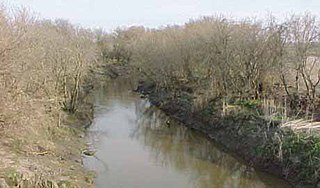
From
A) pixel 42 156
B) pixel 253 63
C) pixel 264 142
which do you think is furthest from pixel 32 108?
pixel 253 63

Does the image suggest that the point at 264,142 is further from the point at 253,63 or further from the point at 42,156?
the point at 42,156

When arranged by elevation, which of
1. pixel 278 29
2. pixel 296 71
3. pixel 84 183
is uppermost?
pixel 278 29

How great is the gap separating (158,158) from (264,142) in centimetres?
727

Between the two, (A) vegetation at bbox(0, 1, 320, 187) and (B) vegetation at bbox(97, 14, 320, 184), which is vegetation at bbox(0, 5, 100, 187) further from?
(B) vegetation at bbox(97, 14, 320, 184)

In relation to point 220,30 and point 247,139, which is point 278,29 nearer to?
point 220,30

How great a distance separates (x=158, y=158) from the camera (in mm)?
32250

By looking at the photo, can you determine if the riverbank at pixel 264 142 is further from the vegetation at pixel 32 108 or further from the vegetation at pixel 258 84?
the vegetation at pixel 32 108

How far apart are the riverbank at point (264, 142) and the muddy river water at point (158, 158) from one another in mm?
763

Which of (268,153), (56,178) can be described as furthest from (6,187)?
(268,153)

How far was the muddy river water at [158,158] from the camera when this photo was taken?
27.2 m

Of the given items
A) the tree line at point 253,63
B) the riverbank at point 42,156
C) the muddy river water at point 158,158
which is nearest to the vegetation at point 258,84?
the tree line at point 253,63

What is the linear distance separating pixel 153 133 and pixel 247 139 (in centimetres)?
956

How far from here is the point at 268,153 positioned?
29.7m

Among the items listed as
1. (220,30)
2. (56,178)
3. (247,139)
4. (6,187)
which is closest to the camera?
(6,187)
